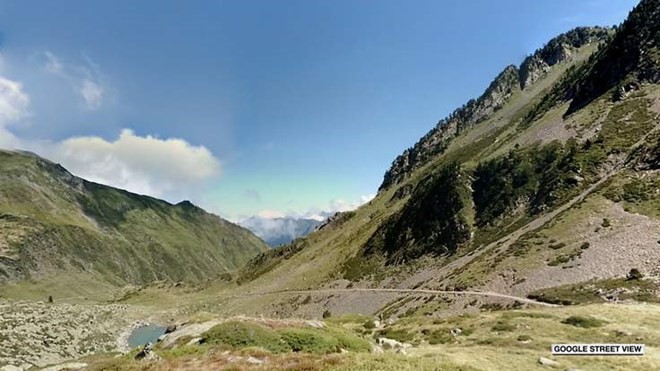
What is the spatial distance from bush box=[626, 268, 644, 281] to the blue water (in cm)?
10388

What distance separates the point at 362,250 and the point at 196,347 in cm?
14933

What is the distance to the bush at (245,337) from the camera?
1350 inches

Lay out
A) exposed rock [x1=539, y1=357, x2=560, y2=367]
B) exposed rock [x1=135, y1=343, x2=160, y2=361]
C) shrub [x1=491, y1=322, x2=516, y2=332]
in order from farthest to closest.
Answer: shrub [x1=491, y1=322, x2=516, y2=332], exposed rock [x1=135, y1=343, x2=160, y2=361], exposed rock [x1=539, y1=357, x2=560, y2=367]

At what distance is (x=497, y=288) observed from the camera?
85.1 meters

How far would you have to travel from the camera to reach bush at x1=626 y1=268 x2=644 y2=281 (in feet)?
223

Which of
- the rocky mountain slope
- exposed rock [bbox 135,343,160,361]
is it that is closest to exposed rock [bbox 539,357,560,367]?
exposed rock [bbox 135,343,160,361]

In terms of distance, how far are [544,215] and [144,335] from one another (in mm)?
118109

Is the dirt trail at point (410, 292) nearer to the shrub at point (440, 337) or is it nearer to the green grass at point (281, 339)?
the shrub at point (440, 337)

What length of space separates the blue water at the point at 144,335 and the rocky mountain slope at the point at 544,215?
3157cm

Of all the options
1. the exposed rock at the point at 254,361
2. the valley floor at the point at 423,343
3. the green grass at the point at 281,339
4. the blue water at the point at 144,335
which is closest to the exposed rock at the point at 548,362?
the valley floor at the point at 423,343

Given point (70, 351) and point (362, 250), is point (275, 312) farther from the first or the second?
point (70, 351)

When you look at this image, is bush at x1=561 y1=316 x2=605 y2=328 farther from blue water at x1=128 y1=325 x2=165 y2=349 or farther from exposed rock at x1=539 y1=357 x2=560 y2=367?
blue water at x1=128 y1=325 x2=165 y2=349

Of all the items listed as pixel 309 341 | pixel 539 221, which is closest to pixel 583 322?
pixel 309 341

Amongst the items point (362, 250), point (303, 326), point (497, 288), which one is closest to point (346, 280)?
point (362, 250)
